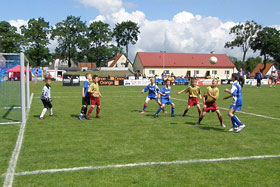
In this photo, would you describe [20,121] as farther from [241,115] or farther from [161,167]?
[241,115]

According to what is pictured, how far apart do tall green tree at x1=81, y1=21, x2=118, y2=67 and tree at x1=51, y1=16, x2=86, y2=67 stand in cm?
231

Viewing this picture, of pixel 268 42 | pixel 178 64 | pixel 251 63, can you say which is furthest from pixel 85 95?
pixel 251 63

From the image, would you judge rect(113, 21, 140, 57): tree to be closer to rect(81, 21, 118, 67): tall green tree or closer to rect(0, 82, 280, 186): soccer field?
rect(81, 21, 118, 67): tall green tree

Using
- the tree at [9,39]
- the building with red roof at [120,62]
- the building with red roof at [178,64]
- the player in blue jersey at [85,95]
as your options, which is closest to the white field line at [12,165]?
the player in blue jersey at [85,95]

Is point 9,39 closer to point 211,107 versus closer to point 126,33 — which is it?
point 126,33

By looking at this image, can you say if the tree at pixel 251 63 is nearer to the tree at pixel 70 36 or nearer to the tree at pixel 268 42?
the tree at pixel 268 42

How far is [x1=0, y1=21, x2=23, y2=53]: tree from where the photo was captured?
69.4m

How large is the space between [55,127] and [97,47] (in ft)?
246

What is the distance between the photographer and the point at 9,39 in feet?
228

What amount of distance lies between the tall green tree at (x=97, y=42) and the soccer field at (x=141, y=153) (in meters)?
73.1

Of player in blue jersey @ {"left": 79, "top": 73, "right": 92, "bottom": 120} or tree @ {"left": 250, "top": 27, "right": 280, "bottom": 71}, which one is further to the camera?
tree @ {"left": 250, "top": 27, "right": 280, "bottom": 71}

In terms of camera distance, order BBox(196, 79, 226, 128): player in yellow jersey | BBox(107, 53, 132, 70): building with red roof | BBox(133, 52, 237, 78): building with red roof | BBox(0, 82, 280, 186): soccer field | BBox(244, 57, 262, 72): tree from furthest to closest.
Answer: BBox(244, 57, 262, 72): tree
BBox(107, 53, 132, 70): building with red roof
BBox(133, 52, 237, 78): building with red roof
BBox(196, 79, 226, 128): player in yellow jersey
BBox(0, 82, 280, 186): soccer field

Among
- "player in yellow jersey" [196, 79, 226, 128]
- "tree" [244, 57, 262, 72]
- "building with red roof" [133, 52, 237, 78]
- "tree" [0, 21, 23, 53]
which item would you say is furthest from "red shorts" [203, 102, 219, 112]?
"tree" [244, 57, 262, 72]

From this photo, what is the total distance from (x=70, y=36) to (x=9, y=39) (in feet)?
53.3
